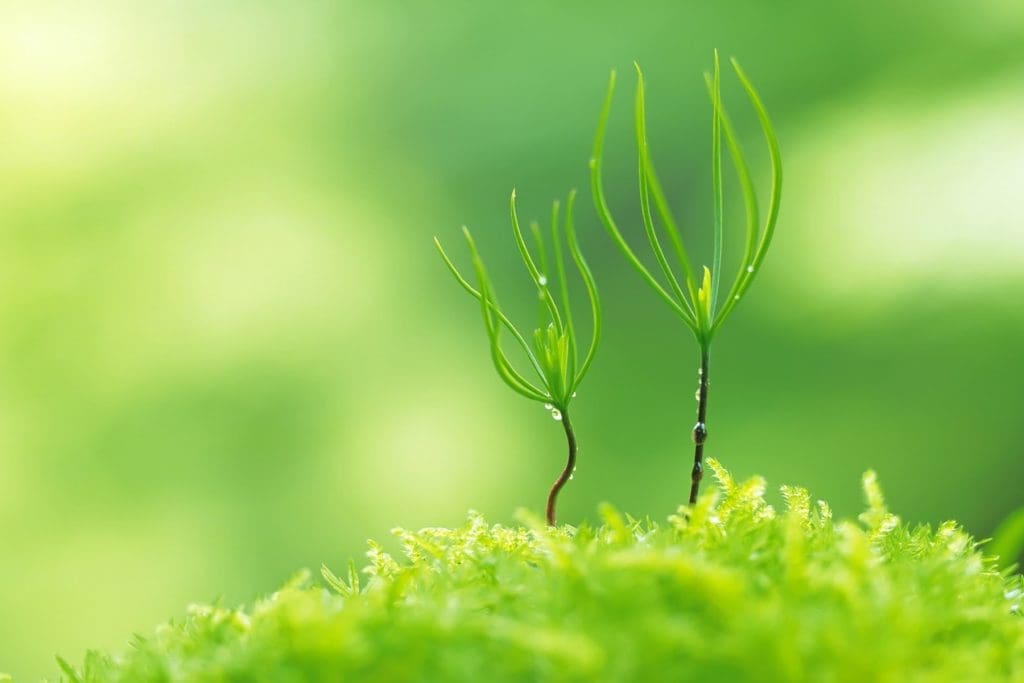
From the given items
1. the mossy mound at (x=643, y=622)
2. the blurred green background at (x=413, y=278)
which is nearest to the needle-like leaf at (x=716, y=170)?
the mossy mound at (x=643, y=622)

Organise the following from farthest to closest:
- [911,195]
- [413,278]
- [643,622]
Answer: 1. [413,278]
2. [911,195]
3. [643,622]

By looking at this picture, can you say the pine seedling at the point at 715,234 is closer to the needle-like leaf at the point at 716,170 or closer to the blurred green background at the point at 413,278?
the needle-like leaf at the point at 716,170

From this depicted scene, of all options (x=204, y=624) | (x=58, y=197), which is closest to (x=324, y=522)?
(x=58, y=197)

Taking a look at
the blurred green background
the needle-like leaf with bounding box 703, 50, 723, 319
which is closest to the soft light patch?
the blurred green background

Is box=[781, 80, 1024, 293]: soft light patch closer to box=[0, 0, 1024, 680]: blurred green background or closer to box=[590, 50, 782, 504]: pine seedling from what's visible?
box=[0, 0, 1024, 680]: blurred green background

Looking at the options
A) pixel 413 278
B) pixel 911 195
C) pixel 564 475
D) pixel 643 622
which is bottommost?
pixel 643 622

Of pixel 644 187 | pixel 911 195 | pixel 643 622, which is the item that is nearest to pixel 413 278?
pixel 911 195

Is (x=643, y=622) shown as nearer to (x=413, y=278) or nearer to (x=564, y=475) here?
(x=564, y=475)
